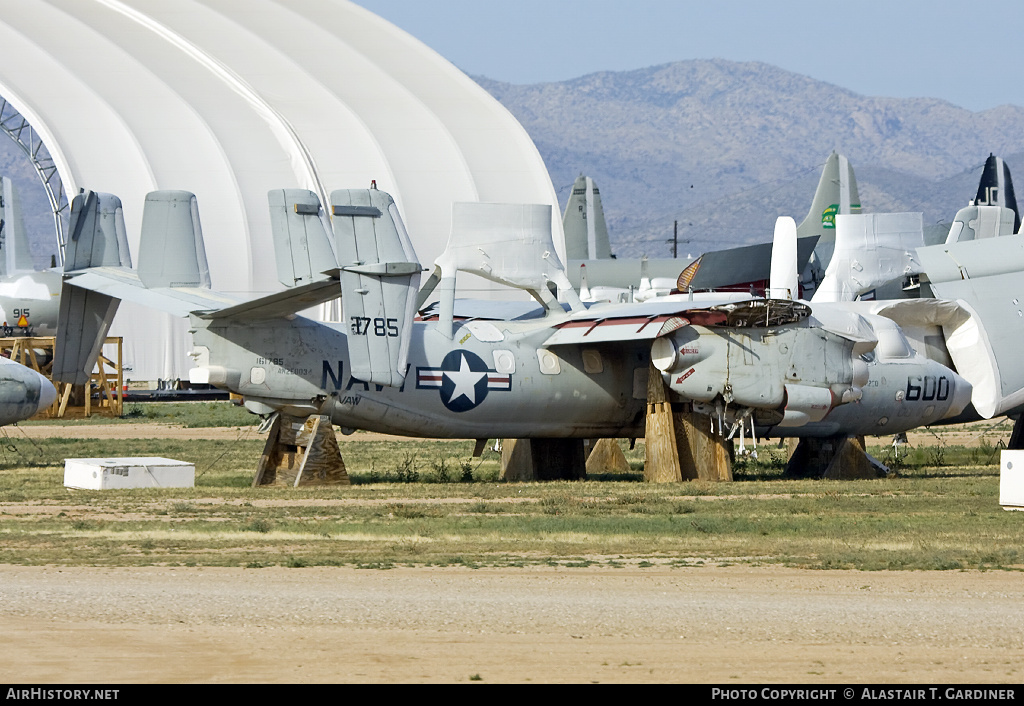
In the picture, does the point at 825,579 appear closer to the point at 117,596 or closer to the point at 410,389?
the point at 117,596

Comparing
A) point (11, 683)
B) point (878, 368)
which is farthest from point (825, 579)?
point (878, 368)

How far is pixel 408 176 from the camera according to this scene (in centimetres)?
7044

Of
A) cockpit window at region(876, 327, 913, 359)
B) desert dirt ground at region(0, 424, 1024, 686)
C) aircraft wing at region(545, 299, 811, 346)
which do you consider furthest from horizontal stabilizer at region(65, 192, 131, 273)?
cockpit window at region(876, 327, 913, 359)

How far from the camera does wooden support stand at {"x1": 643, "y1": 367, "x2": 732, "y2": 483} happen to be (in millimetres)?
28703

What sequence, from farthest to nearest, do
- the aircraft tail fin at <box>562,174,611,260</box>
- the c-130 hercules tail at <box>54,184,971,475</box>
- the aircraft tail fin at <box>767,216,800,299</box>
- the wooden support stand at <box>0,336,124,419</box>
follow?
the aircraft tail fin at <box>562,174,611,260</box>, the wooden support stand at <box>0,336,124,419</box>, the aircraft tail fin at <box>767,216,800,299</box>, the c-130 hercules tail at <box>54,184,971,475</box>

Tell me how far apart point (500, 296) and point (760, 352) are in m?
41.0

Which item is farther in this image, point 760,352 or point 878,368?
point 878,368

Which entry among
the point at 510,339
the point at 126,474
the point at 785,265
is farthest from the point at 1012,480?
the point at 126,474

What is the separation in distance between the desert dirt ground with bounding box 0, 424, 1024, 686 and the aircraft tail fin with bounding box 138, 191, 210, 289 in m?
11.2

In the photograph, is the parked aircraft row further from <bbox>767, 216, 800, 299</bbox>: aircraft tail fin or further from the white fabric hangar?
the white fabric hangar

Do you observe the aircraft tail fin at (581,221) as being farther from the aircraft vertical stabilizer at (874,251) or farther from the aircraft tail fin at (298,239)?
the aircraft tail fin at (298,239)

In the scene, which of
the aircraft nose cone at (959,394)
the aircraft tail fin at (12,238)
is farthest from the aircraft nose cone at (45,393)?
the aircraft tail fin at (12,238)

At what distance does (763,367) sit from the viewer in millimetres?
28469

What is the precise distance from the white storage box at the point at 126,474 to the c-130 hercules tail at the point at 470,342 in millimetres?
1870
